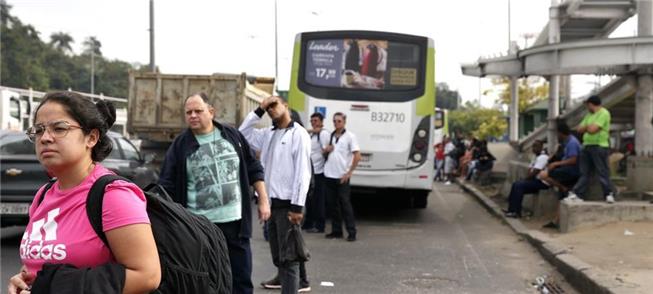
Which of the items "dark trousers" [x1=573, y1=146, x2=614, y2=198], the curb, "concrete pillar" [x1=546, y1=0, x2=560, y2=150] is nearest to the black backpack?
the curb

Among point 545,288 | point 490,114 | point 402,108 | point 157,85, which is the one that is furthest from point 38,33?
point 545,288

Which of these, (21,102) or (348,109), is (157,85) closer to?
(348,109)

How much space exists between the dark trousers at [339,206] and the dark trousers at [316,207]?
19 centimetres

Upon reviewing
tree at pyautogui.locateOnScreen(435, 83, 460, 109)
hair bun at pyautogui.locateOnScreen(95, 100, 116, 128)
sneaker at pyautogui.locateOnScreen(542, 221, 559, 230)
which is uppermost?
tree at pyautogui.locateOnScreen(435, 83, 460, 109)

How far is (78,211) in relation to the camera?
2.27m

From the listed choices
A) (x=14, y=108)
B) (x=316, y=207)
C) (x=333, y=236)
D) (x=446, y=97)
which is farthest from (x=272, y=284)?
(x=446, y=97)

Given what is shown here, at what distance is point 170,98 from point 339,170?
5928mm

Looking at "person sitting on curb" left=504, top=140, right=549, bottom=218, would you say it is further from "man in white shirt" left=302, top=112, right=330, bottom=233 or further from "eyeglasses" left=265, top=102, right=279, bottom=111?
"eyeglasses" left=265, top=102, right=279, bottom=111

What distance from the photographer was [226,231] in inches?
197

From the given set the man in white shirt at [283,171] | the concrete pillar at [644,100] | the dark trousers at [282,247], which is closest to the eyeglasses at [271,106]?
the man in white shirt at [283,171]

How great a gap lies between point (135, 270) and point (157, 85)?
13.1 meters

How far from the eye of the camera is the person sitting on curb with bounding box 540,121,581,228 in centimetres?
1080

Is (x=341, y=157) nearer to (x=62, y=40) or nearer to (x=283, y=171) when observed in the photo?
(x=283, y=171)

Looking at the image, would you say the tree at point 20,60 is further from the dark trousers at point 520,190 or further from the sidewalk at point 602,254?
the sidewalk at point 602,254
